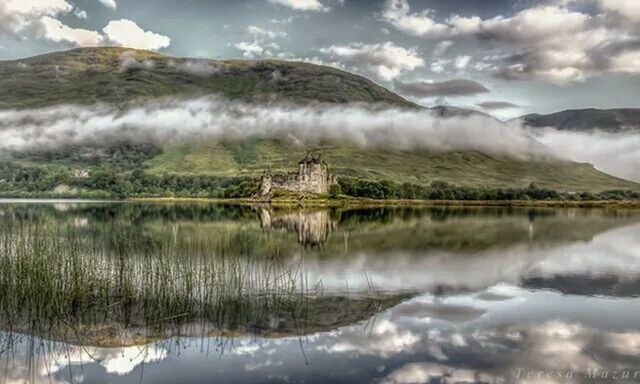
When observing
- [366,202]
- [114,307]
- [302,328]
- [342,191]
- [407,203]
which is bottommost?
[407,203]

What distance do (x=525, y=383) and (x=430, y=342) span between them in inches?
132

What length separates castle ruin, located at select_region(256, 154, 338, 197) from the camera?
158 meters

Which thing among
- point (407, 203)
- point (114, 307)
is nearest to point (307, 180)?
point (407, 203)

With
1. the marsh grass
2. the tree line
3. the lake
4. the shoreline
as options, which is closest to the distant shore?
the shoreline

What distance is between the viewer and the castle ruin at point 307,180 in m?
158

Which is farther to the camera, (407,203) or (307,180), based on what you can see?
(307,180)

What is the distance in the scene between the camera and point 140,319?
16859 mm

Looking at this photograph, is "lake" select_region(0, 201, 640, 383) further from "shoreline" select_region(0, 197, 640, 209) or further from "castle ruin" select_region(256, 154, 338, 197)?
"castle ruin" select_region(256, 154, 338, 197)

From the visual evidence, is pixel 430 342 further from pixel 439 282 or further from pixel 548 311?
pixel 439 282

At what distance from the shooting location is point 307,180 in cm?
15975

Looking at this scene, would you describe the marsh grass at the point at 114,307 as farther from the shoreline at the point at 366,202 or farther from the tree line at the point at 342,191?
the tree line at the point at 342,191

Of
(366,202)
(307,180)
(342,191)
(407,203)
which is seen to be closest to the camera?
(366,202)

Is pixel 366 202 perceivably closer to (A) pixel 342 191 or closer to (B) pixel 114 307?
(A) pixel 342 191

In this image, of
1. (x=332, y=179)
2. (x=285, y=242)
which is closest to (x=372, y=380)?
(x=285, y=242)
